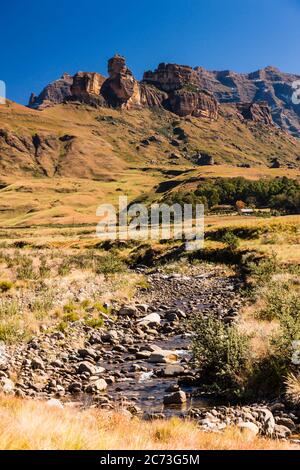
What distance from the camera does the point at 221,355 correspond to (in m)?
13.8

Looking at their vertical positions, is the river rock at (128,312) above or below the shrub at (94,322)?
below

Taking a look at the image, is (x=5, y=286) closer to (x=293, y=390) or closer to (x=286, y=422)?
(x=293, y=390)

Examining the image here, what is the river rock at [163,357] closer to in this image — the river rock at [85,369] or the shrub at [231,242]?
the river rock at [85,369]

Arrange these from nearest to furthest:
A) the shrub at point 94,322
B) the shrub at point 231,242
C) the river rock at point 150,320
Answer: the shrub at point 94,322
the river rock at point 150,320
the shrub at point 231,242

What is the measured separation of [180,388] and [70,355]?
5170 millimetres

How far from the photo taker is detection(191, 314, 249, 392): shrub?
1291 centimetres

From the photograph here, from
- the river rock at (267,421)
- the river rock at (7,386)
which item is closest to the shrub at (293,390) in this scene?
the river rock at (267,421)

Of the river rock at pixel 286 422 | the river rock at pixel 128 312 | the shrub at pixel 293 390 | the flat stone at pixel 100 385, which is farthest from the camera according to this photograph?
the river rock at pixel 128 312

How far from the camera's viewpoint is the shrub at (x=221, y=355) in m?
12.9

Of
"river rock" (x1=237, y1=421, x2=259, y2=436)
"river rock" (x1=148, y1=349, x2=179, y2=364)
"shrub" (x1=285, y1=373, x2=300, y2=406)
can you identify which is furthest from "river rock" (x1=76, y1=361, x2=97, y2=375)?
"river rock" (x1=237, y1=421, x2=259, y2=436)

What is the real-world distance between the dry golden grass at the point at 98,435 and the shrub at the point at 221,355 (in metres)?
4.40

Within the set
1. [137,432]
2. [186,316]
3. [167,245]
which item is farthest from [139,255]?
[137,432]
